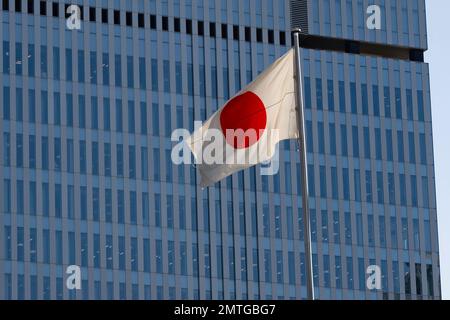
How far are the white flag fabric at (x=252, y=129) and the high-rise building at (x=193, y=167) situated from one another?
8361 centimetres

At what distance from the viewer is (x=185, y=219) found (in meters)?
136

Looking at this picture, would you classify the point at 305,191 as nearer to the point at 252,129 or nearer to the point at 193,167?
the point at 252,129

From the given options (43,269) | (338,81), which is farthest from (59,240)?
(338,81)

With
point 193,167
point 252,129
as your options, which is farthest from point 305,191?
point 193,167

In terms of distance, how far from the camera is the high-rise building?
5153 inches

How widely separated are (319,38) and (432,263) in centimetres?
1816

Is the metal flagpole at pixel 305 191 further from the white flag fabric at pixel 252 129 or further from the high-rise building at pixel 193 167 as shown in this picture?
the high-rise building at pixel 193 167

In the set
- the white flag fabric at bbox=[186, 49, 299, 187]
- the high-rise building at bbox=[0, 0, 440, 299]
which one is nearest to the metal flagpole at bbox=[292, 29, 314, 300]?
the white flag fabric at bbox=[186, 49, 299, 187]

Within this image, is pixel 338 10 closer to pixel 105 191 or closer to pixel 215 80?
pixel 215 80

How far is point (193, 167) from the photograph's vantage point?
449 ft

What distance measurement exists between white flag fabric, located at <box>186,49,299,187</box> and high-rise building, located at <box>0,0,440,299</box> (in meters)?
83.6

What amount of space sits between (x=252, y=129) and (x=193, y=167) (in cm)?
9277

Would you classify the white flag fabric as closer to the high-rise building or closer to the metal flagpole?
the metal flagpole
